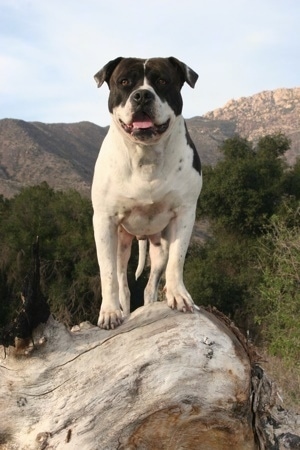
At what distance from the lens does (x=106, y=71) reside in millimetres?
5039

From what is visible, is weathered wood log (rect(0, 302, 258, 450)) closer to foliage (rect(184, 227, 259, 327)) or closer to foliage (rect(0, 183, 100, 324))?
foliage (rect(0, 183, 100, 324))

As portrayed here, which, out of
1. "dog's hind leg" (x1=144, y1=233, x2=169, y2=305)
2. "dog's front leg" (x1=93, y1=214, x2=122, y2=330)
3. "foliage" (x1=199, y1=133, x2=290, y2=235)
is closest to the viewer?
"dog's front leg" (x1=93, y1=214, x2=122, y2=330)

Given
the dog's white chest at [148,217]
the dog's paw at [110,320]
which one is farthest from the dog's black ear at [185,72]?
the dog's paw at [110,320]

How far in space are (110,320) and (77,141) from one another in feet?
285

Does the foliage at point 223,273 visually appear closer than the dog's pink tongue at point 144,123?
No

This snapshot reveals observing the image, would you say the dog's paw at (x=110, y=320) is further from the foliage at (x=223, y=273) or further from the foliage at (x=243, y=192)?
the foliage at (x=243, y=192)

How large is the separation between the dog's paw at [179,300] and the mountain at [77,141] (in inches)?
1283

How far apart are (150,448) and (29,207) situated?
2509cm

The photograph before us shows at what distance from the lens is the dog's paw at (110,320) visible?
15.5 feet

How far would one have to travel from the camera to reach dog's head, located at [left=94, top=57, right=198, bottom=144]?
459 cm

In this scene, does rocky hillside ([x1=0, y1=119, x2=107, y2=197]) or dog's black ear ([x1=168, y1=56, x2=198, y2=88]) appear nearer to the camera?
dog's black ear ([x1=168, y1=56, x2=198, y2=88])

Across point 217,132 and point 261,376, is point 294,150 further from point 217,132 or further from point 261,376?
point 261,376

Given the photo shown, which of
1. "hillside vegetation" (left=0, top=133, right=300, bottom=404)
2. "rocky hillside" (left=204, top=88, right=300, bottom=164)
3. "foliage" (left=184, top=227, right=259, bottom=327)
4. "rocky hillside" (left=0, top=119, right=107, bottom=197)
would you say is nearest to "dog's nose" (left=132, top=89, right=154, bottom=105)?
"hillside vegetation" (left=0, top=133, right=300, bottom=404)

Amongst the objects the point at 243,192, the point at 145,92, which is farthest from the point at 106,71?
the point at 243,192
